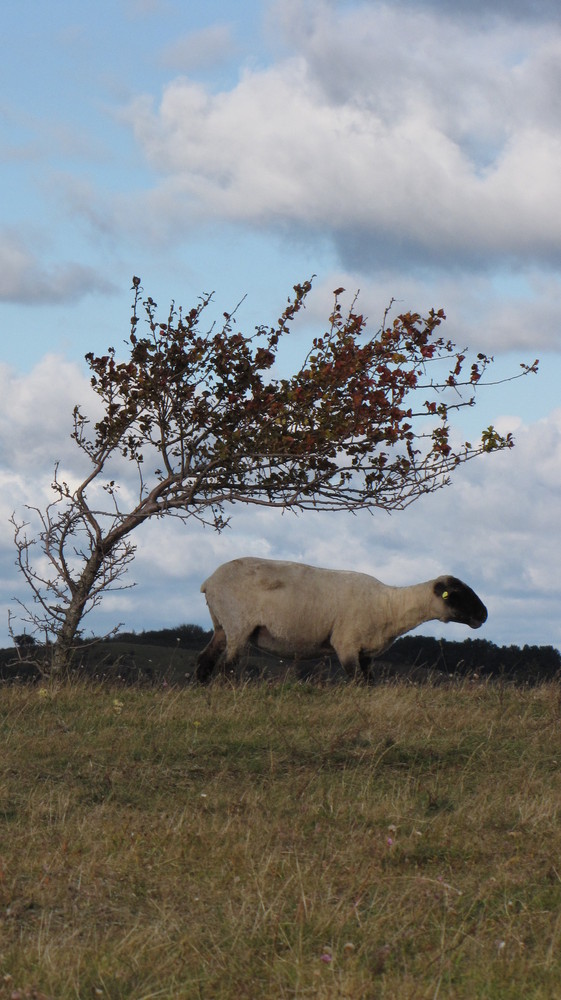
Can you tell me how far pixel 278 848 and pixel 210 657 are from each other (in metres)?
8.61

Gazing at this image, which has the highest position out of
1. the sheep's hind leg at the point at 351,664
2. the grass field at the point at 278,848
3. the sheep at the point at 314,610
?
the sheep at the point at 314,610

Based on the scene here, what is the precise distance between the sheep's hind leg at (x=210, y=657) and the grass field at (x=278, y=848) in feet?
7.62

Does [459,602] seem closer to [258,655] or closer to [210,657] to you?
[210,657]

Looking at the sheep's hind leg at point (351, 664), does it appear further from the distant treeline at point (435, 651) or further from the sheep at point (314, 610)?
the distant treeline at point (435, 651)

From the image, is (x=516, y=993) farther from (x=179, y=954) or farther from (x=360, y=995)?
(x=179, y=954)

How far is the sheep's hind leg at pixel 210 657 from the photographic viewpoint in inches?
675

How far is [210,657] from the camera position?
17.2 m

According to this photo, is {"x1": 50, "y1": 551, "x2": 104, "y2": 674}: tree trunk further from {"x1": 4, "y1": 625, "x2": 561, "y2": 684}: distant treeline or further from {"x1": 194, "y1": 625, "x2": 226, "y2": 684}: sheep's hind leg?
{"x1": 4, "y1": 625, "x2": 561, "y2": 684}: distant treeline

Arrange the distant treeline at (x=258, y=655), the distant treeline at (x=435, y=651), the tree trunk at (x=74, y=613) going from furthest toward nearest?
the distant treeline at (x=435, y=651), the distant treeline at (x=258, y=655), the tree trunk at (x=74, y=613)

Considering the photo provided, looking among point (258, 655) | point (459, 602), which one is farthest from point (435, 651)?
point (459, 602)

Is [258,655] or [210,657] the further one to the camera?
[258,655]

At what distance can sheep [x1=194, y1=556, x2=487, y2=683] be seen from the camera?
16828mm

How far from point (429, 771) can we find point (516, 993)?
5.19 m

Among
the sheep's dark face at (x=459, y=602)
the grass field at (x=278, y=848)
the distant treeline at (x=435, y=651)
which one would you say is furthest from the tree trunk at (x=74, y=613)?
the distant treeline at (x=435, y=651)
